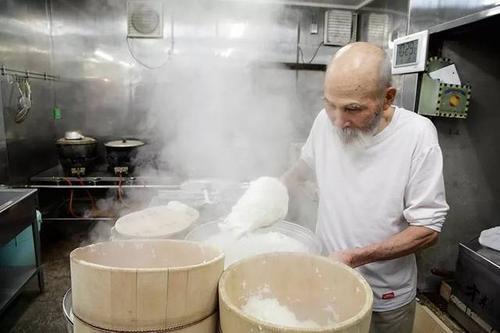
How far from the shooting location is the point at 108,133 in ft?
16.8

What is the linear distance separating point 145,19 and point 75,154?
6.79ft

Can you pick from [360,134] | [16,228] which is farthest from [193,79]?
[360,134]

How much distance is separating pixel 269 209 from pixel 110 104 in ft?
14.5

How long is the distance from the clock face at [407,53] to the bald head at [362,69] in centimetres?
114

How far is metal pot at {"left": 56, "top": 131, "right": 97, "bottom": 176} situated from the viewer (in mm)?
4371

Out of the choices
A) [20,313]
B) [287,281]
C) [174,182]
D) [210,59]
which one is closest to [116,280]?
[287,281]

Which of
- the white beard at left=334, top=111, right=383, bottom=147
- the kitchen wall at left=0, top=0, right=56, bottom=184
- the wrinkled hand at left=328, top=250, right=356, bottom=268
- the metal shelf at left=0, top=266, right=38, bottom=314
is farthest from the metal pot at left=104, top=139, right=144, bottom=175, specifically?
the wrinkled hand at left=328, top=250, right=356, bottom=268

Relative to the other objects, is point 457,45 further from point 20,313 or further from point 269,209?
point 20,313

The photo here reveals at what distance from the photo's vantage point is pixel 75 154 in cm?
438

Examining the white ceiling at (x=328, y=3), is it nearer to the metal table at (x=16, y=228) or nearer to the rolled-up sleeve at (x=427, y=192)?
the metal table at (x=16, y=228)

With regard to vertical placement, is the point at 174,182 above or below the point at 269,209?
below

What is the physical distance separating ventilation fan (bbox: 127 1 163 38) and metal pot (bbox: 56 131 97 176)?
166 cm

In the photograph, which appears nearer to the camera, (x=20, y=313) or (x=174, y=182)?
(x=20, y=313)

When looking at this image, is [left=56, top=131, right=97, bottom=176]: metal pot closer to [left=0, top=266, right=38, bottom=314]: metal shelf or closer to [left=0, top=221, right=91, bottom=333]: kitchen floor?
[left=0, top=221, right=91, bottom=333]: kitchen floor
